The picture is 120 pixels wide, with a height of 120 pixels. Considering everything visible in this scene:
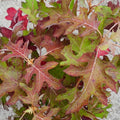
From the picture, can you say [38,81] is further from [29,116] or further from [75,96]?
[29,116]

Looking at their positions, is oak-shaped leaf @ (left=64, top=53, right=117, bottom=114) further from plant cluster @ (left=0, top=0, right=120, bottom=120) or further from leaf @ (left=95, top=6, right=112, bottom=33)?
leaf @ (left=95, top=6, right=112, bottom=33)

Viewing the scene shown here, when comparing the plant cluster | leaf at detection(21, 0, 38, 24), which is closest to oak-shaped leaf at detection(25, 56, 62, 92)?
the plant cluster

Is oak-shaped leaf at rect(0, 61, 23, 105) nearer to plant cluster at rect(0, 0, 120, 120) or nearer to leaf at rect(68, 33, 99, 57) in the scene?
plant cluster at rect(0, 0, 120, 120)

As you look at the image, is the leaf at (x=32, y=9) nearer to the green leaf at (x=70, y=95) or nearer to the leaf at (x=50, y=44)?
the leaf at (x=50, y=44)

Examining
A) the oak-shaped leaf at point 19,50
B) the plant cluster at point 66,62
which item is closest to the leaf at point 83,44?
the plant cluster at point 66,62

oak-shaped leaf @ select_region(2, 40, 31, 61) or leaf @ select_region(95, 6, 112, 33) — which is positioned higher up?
leaf @ select_region(95, 6, 112, 33)

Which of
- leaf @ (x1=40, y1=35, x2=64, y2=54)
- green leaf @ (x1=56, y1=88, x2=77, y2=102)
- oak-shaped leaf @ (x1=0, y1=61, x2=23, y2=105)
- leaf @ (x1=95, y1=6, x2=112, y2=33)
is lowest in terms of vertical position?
green leaf @ (x1=56, y1=88, x2=77, y2=102)

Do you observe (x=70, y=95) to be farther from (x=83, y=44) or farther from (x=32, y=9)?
(x=32, y=9)
